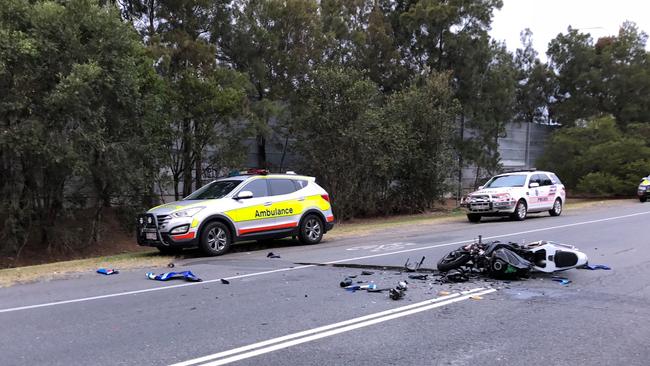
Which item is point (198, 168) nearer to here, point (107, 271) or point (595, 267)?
point (107, 271)

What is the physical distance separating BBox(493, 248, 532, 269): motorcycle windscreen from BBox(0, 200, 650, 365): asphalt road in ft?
0.78

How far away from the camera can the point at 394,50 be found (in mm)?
28859

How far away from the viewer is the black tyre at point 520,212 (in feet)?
63.1

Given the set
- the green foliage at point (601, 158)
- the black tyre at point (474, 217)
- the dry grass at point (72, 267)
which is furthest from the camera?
the green foliage at point (601, 158)

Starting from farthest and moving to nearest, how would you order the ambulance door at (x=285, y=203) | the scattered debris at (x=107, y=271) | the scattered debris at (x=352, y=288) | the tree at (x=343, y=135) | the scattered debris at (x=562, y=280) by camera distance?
1. the tree at (x=343, y=135)
2. the ambulance door at (x=285, y=203)
3. the scattered debris at (x=107, y=271)
4. the scattered debris at (x=562, y=280)
5. the scattered debris at (x=352, y=288)

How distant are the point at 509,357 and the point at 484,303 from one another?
6.56 feet

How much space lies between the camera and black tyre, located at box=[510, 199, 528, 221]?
1923 centimetres

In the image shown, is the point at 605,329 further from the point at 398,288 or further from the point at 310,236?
the point at 310,236

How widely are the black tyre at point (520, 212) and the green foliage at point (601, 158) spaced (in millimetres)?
16663

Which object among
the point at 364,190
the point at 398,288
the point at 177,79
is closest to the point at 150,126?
the point at 177,79

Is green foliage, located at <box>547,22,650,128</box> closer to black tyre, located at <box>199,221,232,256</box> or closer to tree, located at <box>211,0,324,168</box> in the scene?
tree, located at <box>211,0,324,168</box>

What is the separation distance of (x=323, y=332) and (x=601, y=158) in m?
33.2

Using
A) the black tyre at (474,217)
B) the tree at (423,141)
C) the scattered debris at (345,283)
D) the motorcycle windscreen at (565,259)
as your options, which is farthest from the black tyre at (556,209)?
the scattered debris at (345,283)

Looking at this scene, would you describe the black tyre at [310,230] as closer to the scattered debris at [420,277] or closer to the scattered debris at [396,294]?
the scattered debris at [420,277]
